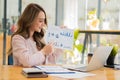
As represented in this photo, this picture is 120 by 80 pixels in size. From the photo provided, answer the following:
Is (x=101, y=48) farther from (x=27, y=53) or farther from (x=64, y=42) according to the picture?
(x=27, y=53)

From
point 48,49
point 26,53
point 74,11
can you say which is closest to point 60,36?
point 48,49

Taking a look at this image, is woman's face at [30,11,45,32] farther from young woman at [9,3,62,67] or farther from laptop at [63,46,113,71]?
laptop at [63,46,113,71]

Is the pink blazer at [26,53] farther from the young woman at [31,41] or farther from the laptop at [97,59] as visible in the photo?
the laptop at [97,59]

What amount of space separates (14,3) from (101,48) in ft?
13.4

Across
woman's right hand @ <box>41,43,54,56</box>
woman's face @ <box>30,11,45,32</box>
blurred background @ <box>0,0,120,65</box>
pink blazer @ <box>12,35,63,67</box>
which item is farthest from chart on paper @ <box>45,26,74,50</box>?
blurred background @ <box>0,0,120,65</box>

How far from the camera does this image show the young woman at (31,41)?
1.88 metres

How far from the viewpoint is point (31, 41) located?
6.88 ft

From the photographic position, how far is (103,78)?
1381mm

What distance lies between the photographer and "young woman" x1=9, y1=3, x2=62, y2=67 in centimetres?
188

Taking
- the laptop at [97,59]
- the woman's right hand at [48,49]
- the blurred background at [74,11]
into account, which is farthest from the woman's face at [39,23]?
the blurred background at [74,11]

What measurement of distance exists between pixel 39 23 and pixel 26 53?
0.99ft

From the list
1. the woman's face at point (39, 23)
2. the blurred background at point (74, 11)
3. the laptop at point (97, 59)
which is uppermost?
the blurred background at point (74, 11)

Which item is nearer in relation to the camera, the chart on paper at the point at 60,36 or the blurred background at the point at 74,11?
the chart on paper at the point at 60,36

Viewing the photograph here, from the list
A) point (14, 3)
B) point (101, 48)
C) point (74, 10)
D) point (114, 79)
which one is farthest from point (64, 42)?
point (74, 10)
